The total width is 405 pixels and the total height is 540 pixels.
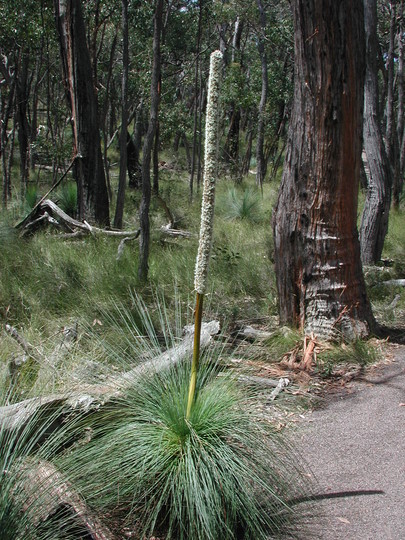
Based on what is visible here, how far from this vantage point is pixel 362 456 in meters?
3.95

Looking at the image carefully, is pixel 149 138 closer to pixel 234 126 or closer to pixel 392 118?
pixel 392 118

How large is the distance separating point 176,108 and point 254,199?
9.07 meters

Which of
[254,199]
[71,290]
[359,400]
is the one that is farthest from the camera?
[254,199]

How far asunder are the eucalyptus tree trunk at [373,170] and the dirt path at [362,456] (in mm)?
4178

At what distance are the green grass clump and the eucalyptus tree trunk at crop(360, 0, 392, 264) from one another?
6655 mm

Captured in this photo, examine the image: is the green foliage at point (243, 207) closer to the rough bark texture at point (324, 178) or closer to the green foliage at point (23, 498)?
the rough bark texture at point (324, 178)

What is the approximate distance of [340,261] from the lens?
5.88 meters

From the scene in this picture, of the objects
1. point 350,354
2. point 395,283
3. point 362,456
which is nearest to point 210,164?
point 362,456

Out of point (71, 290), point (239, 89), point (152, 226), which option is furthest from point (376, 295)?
point (239, 89)

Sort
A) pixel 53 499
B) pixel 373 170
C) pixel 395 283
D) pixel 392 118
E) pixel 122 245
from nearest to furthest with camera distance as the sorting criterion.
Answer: pixel 53 499 < pixel 395 283 < pixel 122 245 < pixel 373 170 < pixel 392 118

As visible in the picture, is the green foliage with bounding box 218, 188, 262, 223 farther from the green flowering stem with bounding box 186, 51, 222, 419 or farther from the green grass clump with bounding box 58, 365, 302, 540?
Result: the green flowering stem with bounding box 186, 51, 222, 419

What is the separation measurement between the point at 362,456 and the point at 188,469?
1.58 m

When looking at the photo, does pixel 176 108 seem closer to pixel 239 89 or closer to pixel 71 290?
pixel 239 89

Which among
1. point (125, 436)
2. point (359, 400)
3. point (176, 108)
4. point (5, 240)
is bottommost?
point (359, 400)
